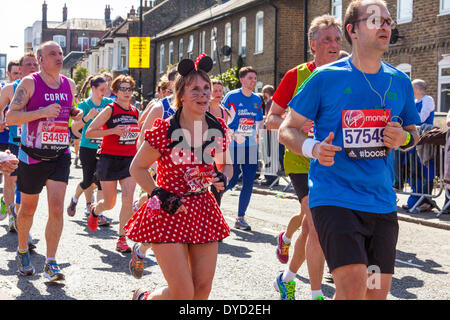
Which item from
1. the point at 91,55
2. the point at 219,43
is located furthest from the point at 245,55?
the point at 91,55


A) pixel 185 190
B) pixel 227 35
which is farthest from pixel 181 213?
pixel 227 35

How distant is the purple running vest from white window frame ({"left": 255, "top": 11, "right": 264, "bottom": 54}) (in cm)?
2785

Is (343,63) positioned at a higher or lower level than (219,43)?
lower

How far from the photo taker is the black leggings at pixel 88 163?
1010cm

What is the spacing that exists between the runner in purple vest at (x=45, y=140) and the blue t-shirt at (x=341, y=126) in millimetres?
3171

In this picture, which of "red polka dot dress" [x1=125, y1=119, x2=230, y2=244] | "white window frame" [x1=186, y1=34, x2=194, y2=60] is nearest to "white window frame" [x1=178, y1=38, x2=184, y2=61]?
"white window frame" [x1=186, y1=34, x2=194, y2=60]

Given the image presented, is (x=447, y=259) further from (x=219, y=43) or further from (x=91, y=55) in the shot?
(x=91, y=55)

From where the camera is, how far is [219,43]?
4003 cm

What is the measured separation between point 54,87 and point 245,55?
1190 inches

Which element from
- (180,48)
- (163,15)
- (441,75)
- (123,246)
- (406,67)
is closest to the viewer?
(123,246)

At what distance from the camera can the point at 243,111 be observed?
409 inches

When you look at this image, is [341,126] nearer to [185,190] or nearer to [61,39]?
[185,190]

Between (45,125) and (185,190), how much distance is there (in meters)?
2.72

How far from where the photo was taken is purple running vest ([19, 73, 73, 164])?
642 cm
